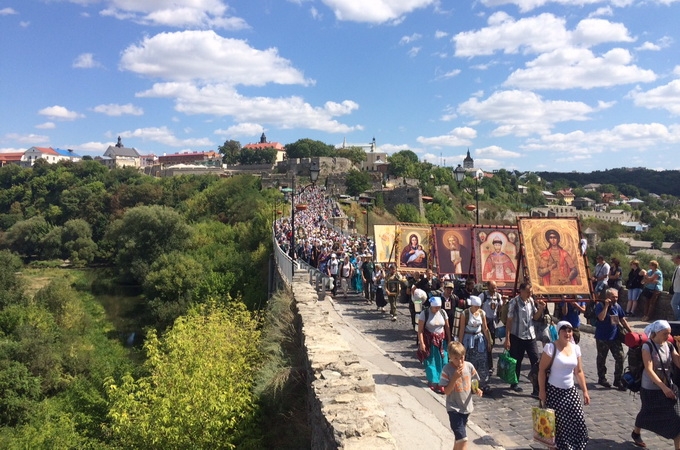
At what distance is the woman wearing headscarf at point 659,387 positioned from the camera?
538 centimetres

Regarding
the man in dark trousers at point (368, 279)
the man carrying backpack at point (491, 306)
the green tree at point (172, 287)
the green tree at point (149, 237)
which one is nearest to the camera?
the man carrying backpack at point (491, 306)

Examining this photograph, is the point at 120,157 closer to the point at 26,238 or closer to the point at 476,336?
the point at 26,238

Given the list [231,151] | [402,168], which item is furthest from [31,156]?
[402,168]

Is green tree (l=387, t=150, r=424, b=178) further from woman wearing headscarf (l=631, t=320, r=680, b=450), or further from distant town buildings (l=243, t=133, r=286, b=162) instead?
woman wearing headscarf (l=631, t=320, r=680, b=450)

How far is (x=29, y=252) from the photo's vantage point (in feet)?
236

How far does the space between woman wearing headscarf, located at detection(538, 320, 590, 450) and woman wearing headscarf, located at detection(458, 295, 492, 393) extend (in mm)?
1746

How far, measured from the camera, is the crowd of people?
538 centimetres

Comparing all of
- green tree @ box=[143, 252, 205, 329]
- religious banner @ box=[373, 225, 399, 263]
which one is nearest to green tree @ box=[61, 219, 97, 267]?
green tree @ box=[143, 252, 205, 329]

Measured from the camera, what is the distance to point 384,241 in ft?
49.0

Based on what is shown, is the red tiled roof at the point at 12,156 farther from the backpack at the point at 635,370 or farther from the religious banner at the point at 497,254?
the backpack at the point at 635,370

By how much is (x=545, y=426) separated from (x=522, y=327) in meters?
2.36

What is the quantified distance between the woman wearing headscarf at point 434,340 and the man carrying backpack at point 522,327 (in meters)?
0.90

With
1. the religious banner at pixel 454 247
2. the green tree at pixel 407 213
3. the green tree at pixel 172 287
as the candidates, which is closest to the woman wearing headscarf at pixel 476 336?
the religious banner at pixel 454 247

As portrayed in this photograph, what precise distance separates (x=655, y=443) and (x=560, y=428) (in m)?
1.35
